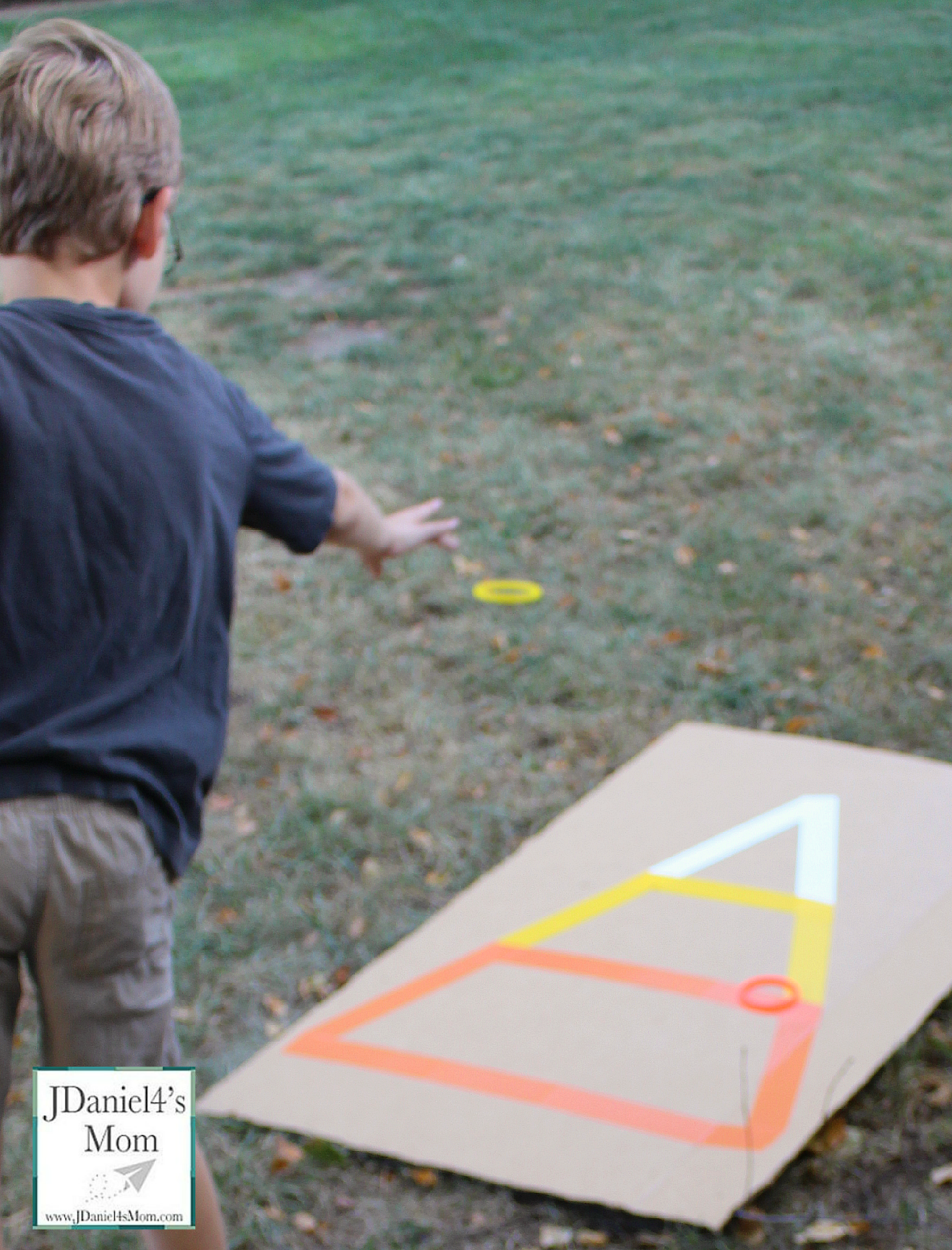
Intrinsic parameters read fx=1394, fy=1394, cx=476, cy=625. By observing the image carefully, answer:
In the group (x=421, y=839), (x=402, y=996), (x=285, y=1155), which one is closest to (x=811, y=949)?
(x=402, y=996)

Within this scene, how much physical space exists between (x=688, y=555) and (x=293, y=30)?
530 inches

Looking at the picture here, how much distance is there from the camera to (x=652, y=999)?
8.75 feet

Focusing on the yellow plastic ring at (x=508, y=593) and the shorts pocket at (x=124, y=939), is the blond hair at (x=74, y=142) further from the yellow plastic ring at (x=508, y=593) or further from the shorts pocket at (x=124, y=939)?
the yellow plastic ring at (x=508, y=593)

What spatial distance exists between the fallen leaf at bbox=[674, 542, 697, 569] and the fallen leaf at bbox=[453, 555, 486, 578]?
2.08ft

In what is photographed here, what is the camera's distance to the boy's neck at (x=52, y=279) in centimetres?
158

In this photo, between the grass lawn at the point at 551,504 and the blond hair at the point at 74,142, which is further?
the grass lawn at the point at 551,504

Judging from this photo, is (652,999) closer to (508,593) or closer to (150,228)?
(150,228)

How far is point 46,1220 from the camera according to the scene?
1.87 m

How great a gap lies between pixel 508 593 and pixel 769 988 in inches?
74.8

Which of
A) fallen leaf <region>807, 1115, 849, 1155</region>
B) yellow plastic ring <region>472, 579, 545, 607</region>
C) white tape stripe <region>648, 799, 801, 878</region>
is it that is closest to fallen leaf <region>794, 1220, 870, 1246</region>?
fallen leaf <region>807, 1115, 849, 1155</region>

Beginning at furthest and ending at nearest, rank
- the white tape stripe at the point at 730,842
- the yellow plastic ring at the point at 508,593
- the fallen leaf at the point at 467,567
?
the fallen leaf at the point at 467,567 < the yellow plastic ring at the point at 508,593 < the white tape stripe at the point at 730,842

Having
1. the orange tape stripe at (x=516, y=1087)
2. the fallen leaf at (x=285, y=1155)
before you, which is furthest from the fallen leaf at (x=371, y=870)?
the fallen leaf at (x=285, y=1155)

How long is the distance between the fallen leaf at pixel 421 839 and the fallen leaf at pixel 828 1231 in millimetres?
1293

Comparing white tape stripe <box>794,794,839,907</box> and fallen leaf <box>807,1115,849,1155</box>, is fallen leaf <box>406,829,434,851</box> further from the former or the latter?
fallen leaf <box>807,1115,849,1155</box>
